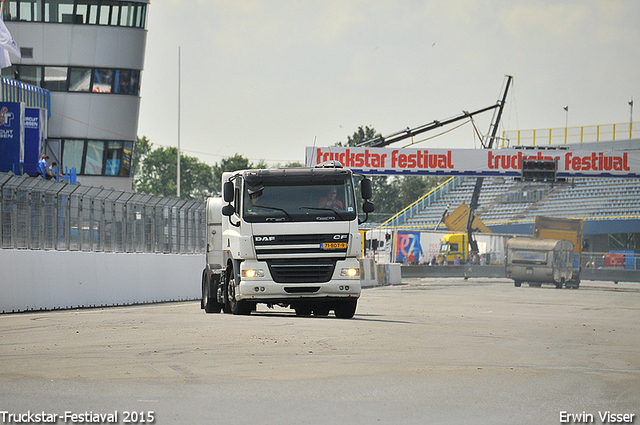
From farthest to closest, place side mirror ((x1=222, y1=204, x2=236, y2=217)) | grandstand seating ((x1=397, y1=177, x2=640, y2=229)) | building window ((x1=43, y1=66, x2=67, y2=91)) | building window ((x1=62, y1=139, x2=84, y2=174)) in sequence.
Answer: grandstand seating ((x1=397, y1=177, x2=640, y2=229)) < building window ((x1=62, y1=139, x2=84, y2=174)) < building window ((x1=43, y1=66, x2=67, y2=91)) < side mirror ((x1=222, y1=204, x2=236, y2=217))

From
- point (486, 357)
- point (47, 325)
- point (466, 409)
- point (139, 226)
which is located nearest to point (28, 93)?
point (139, 226)

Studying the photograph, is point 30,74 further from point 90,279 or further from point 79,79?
point 90,279

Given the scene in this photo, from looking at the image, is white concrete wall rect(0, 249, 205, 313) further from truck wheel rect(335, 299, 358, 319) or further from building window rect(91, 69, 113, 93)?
building window rect(91, 69, 113, 93)

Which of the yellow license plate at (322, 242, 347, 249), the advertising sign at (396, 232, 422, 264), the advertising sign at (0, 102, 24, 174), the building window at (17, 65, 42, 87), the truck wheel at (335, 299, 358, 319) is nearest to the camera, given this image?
the yellow license plate at (322, 242, 347, 249)

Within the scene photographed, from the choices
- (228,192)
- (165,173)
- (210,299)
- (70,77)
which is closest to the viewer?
(228,192)

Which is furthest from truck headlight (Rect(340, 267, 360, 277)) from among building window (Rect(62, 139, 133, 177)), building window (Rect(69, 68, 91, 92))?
building window (Rect(69, 68, 91, 92))

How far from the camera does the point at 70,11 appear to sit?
47844 millimetres

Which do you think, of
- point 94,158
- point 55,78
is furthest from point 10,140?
point 94,158

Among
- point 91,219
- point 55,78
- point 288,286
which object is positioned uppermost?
point 55,78

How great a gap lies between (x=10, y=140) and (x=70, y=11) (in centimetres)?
1294

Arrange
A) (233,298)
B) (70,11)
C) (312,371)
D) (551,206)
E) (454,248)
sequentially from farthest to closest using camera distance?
(551,206), (454,248), (70,11), (233,298), (312,371)

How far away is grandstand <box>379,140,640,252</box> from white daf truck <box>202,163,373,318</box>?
53073 mm

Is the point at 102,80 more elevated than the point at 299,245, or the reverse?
the point at 102,80

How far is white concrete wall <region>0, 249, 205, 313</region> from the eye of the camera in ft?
64.6
